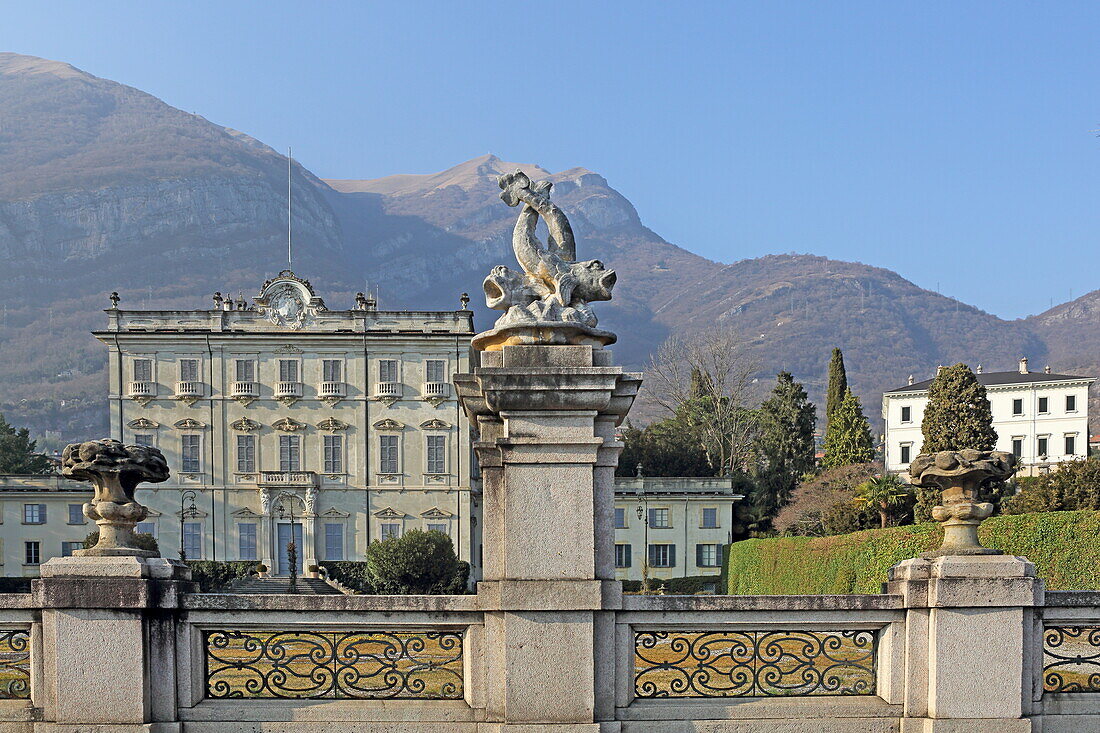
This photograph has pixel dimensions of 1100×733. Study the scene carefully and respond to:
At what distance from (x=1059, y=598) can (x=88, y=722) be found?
7289 mm

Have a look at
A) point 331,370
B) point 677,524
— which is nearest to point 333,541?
point 331,370

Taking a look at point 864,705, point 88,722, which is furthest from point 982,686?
point 88,722

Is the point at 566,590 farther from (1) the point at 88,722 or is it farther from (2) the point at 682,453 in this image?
(2) the point at 682,453

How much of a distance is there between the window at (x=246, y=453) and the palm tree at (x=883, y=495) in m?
36.9

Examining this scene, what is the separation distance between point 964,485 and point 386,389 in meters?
61.2

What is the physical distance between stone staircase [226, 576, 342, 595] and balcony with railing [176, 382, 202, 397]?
Answer: 41.3 feet

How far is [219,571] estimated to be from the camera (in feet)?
210

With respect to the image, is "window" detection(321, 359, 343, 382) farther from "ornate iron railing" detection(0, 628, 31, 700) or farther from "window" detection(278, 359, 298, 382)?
"ornate iron railing" detection(0, 628, 31, 700)

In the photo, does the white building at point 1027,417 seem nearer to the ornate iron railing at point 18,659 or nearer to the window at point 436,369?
the window at point 436,369

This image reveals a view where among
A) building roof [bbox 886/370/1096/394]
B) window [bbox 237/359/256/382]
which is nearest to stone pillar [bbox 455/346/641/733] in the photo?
window [bbox 237/359/256/382]

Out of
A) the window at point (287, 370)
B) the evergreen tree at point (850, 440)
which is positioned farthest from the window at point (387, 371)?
the evergreen tree at point (850, 440)

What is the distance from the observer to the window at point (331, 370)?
68.2 m

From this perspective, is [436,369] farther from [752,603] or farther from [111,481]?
[752,603]

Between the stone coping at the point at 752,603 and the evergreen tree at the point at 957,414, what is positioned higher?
the stone coping at the point at 752,603
